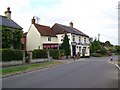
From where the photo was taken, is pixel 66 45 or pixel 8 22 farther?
pixel 66 45

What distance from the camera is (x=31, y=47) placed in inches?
2717

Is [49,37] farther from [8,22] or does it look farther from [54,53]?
[8,22]

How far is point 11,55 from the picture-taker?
3522 cm

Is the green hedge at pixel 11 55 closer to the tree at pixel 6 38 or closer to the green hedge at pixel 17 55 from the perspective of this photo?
the green hedge at pixel 17 55

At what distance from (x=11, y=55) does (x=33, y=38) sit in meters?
33.3

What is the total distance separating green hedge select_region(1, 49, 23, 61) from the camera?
110 ft

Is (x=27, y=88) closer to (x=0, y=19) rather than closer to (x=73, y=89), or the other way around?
(x=73, y=89)

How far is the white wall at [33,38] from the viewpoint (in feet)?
220

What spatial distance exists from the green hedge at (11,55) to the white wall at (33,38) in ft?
96.8

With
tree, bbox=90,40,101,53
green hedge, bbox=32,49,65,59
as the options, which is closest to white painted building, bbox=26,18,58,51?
green hedge, bbox=32,49,65,59

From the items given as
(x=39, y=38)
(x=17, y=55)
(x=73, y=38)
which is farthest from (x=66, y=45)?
(x=17, y=55)

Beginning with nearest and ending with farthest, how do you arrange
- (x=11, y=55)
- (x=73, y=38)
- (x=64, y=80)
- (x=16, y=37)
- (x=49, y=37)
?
(x=64, y=80), (x=11, y=55), (x=16, y=37), (x=49, y=37), (x=73, y=38)

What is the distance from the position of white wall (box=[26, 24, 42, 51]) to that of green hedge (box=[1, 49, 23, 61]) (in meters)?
29.5

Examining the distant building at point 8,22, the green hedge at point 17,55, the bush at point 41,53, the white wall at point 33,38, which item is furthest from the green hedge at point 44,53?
the white wall at point 33,38
